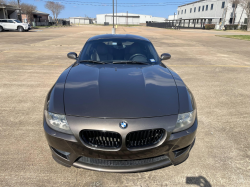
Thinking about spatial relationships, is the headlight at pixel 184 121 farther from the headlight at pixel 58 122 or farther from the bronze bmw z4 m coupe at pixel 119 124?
the headlight at pixel 58 122

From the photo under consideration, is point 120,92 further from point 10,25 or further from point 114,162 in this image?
point 10,25

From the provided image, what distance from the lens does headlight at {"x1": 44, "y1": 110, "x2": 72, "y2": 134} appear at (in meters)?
1.97

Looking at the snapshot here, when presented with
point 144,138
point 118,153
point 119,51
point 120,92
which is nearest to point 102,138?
point 118,153

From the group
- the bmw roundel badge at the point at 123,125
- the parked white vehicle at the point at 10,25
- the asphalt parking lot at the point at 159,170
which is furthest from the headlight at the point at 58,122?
the parked white vehicle at the point at 10,25

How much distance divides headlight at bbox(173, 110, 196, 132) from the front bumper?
2.1 inches

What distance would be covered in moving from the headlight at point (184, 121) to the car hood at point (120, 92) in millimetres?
104

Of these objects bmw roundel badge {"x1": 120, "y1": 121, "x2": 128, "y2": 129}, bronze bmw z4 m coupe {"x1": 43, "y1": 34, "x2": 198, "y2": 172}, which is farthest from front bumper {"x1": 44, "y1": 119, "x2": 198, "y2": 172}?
bmw roundel badge {"x1": 120, "y1": 121, "x2": 128, "y2": 129}

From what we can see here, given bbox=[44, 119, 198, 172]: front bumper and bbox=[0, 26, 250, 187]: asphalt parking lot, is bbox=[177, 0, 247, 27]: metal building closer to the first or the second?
bbox=[0, 26, 250, 187]: asphalt parking lot

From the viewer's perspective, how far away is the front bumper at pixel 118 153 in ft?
6.26

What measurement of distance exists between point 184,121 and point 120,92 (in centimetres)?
81

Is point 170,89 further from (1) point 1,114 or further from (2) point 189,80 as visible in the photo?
(2) point 189,80

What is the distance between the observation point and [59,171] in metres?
2.29

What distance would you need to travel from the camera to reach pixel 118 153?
189cm

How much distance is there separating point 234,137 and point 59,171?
2.66 m
